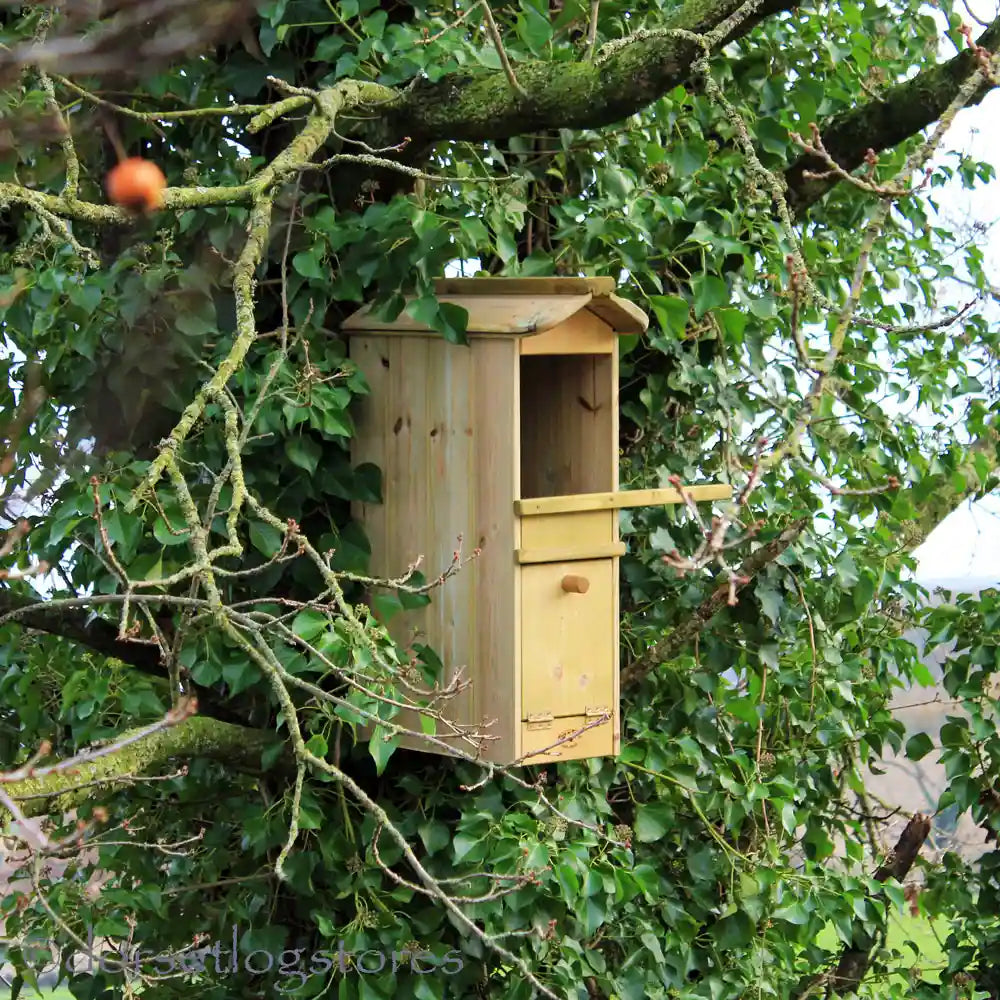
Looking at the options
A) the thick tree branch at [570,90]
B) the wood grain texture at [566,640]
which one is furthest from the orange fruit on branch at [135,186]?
the wood grain texture at [566,640]

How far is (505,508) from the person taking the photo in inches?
110

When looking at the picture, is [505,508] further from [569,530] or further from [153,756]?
[153,756]

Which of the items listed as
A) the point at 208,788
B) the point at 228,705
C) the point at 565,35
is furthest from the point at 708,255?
the point at 208,788

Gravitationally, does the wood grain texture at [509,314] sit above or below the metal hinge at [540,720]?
above

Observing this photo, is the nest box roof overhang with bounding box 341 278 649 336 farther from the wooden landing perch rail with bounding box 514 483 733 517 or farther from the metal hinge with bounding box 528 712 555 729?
the metal hinge with bounding box 528 712 555 729

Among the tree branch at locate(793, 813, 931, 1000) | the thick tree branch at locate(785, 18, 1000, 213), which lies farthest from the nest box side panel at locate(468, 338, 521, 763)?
the tree branch at locate(793, 813, 931, 1000)

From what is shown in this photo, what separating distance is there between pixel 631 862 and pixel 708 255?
1274mm

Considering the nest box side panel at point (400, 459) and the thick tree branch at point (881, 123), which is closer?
the nest box side panel at point (400, 459)

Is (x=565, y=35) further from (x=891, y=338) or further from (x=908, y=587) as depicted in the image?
(x=908, y=587)

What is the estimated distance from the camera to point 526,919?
120 inches

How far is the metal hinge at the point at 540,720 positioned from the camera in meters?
2.84

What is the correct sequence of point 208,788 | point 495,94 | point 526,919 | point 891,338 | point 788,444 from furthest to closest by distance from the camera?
point 891,338, point 208,788, point 526,919, point 495,94, point 788,444

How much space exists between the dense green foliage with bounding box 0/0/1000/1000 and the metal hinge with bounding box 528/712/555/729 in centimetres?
22

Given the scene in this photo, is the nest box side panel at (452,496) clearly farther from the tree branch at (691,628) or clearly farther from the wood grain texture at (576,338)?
the tree branch at (691,628)
